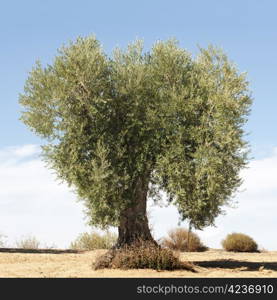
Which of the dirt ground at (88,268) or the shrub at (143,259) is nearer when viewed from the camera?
the dirt ground at (88,268)

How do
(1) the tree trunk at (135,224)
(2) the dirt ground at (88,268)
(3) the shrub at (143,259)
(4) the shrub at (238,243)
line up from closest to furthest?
(2) the dirt ground at (88,268) → (3) the shrub at (143,259) → (1) the tree trunk at (135,224) → (4) the shrub at (238,243)

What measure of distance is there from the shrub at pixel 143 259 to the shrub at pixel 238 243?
19.4m

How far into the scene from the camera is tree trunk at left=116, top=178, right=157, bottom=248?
26.4 m

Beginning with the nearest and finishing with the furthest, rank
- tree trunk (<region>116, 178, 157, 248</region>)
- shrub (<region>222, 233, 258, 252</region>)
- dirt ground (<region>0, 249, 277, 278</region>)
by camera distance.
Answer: dirt ground (<region>0, 249, 277, 278</region>), tree trunk (<region>116, 178, 157, 248</region>), shrub (<region>222, 233, 258, 252</region>)

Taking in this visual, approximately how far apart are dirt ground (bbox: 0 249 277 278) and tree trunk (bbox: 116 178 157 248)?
2303mm

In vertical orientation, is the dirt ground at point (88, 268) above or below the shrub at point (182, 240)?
below

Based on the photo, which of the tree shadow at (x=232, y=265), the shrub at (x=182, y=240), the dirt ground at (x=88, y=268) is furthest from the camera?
the shrub at (x=182, y=240)

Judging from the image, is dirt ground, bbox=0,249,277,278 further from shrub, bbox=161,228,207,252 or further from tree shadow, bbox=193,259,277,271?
shrub, bbox=161,228,207,252

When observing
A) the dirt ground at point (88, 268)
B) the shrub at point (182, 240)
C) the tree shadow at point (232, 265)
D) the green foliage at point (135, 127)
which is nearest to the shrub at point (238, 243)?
the shrub at point (182, 240)

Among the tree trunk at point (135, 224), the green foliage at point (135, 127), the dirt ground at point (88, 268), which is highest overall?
the green foliage at point (135, 127)

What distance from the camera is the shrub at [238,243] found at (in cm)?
4425

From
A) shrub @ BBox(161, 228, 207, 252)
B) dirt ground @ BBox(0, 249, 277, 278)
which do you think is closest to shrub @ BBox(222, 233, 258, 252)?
shrub @ BBox(161, 228, 207, 252)

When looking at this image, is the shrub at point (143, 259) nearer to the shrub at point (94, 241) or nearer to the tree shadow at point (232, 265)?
the tree shadow at point (232, 265)

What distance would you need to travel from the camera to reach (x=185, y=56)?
26.9 meters
